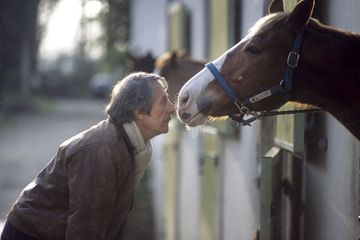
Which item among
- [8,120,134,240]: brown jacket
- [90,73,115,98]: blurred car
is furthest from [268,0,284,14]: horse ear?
[90,73,115,98]: blurred car

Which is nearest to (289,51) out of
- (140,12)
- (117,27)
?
(140,12)

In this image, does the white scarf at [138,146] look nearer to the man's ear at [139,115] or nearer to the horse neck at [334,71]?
the man's ear at [139,115]

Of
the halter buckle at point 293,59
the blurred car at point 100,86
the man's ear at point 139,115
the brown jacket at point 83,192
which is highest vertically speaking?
the blurred car at point 100,86

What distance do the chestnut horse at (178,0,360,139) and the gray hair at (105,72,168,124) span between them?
0.21 m

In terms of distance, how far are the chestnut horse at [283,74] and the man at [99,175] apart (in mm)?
235

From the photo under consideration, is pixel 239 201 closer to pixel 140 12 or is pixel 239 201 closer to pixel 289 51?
pixel 289 51

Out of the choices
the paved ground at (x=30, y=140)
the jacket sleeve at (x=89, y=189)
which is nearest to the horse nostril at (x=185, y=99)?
the jacket sleeve at (x=89, y=189)

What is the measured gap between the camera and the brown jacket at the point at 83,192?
296cm

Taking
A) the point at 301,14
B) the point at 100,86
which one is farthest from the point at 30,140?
the point at 100,86

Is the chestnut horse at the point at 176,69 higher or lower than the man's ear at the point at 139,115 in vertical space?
higher

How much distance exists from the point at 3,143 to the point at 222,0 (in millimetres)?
13838

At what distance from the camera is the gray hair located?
3.17 meters

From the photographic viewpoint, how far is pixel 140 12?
14.7 metres

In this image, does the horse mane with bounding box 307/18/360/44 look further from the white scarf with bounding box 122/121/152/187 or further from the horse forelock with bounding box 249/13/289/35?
the white scarf with bounding box 122/121/152/187
